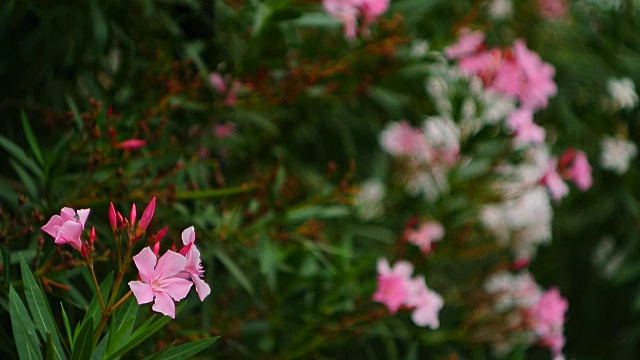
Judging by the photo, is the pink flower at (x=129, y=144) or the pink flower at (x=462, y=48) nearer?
the pink flower at (x=129, y=144)

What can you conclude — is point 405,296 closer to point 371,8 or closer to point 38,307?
point 371,8

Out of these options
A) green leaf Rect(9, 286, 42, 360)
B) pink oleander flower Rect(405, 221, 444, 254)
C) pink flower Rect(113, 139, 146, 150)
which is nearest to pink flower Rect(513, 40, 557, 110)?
pink oleander flower Rect(405, 221, 444, 254)

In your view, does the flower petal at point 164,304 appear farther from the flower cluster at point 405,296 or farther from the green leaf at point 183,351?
the flower cluster at point 405,296

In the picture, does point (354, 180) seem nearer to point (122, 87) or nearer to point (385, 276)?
point (385, 276)

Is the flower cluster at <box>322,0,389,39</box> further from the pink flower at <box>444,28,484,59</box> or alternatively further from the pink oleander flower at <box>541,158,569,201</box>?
the pink oleander flower at <box>541,158,569,201</box>

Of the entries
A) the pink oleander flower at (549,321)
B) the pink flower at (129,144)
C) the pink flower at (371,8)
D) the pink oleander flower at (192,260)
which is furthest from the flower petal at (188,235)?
the pink oleander flower at (549,321)

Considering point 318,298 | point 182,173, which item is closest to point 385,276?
point 318,298
